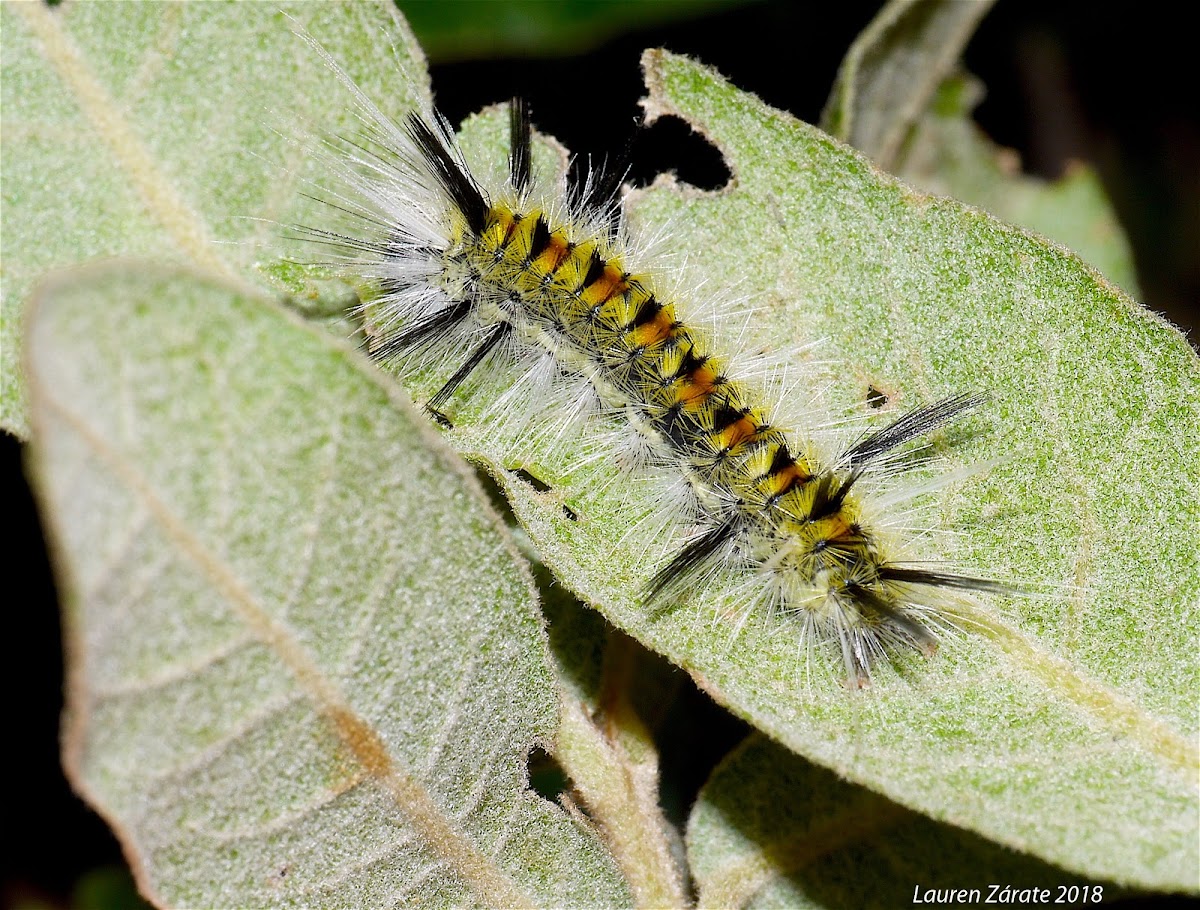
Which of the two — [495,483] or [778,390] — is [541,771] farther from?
[778,390]

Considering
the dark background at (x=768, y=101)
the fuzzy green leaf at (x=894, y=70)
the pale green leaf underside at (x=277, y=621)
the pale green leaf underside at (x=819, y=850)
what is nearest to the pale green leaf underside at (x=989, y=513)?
the pale green leaf underside at (x=819, y=850)

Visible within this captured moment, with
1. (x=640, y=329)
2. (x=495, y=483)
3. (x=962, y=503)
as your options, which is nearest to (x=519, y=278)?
(x=640, y=329)

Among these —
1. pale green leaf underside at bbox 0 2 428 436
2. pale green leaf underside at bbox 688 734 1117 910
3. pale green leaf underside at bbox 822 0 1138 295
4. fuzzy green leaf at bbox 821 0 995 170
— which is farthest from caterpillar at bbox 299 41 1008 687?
pale green leaf underside at bbox 822 0 1138 295

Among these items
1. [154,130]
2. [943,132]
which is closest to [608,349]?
[154,130]

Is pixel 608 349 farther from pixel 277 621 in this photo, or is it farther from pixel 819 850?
pixel 277 621

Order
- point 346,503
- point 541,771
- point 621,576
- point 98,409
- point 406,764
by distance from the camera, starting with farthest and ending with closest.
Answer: point 541,771 → point 621,576 → point 406,764 → point 346,503 → point 98,409

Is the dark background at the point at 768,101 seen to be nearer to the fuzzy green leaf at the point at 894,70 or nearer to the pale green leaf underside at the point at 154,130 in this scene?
the fuzzy green leaf at the point at 894,70
